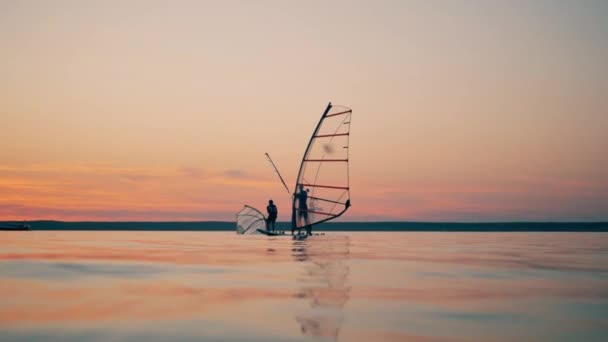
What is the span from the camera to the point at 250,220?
6031cm

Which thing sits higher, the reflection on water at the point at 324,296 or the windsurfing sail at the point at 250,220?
the windsurfing sail at the point at 250,220

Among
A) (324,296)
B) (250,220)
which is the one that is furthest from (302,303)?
(250,220)

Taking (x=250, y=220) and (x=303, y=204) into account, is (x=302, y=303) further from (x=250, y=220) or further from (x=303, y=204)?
(x=250, y=220)

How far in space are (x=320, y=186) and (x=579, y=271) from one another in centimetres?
3091

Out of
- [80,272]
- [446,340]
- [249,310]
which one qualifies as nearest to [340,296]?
[249,310]

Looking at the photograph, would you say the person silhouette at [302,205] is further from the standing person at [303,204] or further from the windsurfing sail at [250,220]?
the windsurfing sail at [250,220]

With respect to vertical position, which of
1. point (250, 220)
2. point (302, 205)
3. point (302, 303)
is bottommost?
point (302, 303)

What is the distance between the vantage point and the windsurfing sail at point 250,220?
2322 inches

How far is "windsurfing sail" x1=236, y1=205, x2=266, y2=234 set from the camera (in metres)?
59.0

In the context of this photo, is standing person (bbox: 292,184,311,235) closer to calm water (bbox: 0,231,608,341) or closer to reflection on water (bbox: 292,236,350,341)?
reflection on water (bbox: 292,236,350,341)

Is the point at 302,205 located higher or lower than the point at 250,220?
higher

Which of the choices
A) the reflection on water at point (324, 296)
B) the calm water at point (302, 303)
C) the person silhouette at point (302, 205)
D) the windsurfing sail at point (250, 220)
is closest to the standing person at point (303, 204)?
the person silhouette at point (302, 205)

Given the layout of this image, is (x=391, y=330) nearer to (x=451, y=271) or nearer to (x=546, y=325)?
(x=546, y=325)

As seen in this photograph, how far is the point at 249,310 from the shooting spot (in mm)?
12305
